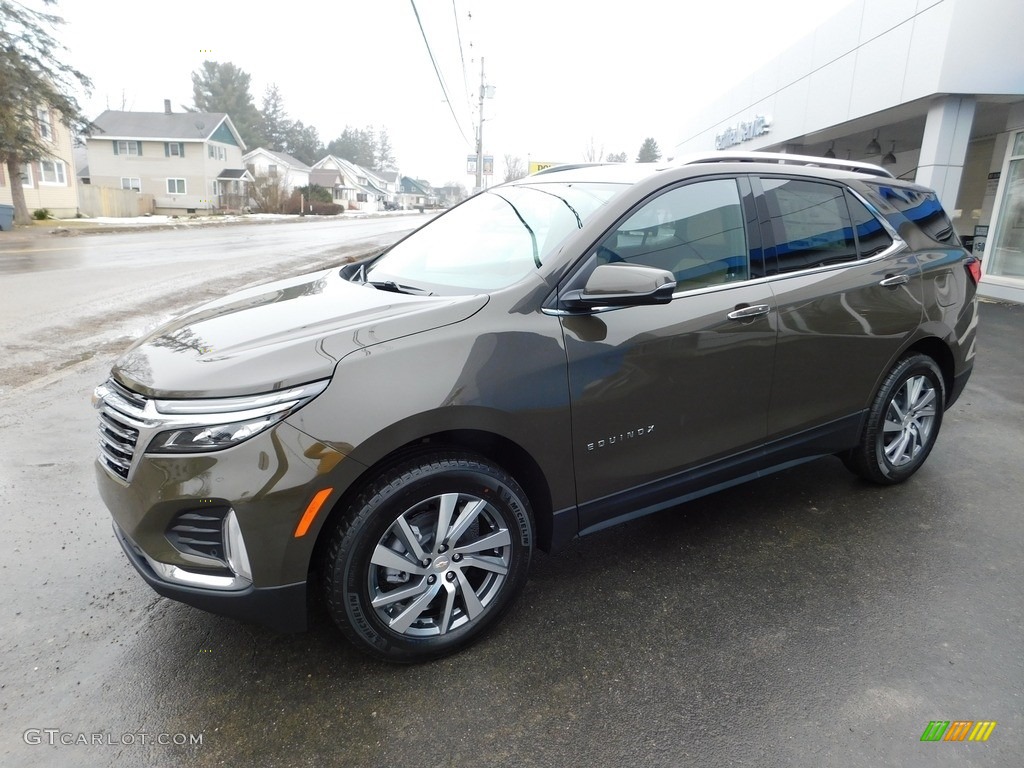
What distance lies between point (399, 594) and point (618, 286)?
1.39 metres

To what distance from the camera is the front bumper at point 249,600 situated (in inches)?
83.8

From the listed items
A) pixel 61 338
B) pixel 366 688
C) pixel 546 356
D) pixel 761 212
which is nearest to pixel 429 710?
pixel 366 688

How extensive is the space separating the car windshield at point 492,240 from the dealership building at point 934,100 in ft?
33.7

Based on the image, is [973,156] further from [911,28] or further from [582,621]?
[582,621]

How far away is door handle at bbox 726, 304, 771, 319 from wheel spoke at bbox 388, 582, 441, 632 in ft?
5.75

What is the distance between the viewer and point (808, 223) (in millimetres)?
3398

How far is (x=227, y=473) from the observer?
6.64 feet

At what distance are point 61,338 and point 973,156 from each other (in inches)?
738

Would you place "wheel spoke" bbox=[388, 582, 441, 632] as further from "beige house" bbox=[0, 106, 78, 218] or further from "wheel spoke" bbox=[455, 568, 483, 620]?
"beige house" bbox=[0, 106, 78, 218]

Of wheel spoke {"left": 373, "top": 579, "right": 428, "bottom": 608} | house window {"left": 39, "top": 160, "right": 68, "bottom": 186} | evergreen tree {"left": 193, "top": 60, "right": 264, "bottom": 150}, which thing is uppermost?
evergreen tree {"left": 193, "top": 60, "right": 264, "bottom": 150}

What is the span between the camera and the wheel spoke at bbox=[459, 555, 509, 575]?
2.46m

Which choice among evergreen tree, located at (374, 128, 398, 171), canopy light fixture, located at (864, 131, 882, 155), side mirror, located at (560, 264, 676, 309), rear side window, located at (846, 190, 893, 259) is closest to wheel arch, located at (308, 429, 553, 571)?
side mirror, located at (560, 264, 676, 309)

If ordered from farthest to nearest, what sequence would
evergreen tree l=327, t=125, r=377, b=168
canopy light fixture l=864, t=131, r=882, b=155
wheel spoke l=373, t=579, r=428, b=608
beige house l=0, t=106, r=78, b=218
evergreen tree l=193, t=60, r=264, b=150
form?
evergreen tree l=327, t=125, r=377, b=168, evergreen tree l=193, t=60, r=264, b=150, beige house l=0, t=106, r=78, b=218, canopy light fixture l=864, t=131, r=882, b=155, wheel spoke l=373, t=579, r=428, b=608

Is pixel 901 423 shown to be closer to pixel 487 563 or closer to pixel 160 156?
pixel 487 563
